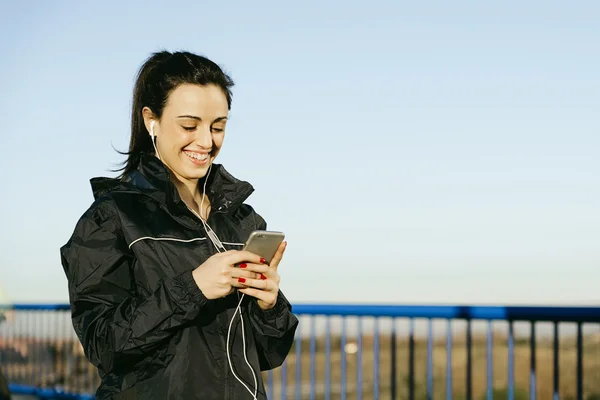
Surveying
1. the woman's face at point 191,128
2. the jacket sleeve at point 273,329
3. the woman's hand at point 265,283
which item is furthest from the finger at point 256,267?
the woman's face at point 191,128

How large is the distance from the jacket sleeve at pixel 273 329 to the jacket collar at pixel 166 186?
39 cm

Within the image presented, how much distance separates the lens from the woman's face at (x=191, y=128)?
3113mm

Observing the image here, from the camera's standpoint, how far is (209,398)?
2.91m

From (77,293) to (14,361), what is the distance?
824cm

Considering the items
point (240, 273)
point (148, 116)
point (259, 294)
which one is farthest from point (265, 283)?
point (148, 116)

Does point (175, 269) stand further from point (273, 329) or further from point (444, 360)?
point (444, 360)

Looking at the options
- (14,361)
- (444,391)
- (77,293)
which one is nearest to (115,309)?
(77,293)

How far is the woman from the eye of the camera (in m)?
2.77

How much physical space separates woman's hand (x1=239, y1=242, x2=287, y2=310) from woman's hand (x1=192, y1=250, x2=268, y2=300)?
0.04 meters

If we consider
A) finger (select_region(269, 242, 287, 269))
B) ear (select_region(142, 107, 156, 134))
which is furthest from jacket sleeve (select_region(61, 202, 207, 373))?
ear (select_region(142, 107, 156, 134))

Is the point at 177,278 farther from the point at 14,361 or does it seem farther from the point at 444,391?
the point at 14,361

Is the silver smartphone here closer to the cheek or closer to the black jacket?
the black jacket

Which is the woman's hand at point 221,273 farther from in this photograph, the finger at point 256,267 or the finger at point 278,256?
the finger at point 278,256

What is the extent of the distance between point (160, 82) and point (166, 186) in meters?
0.43
